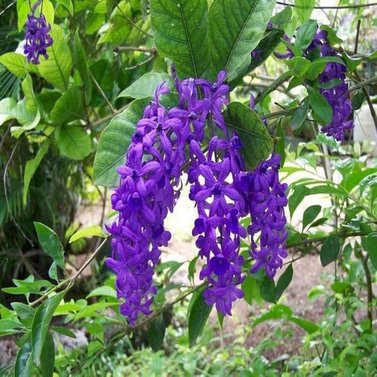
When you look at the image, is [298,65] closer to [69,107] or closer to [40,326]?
[40,326]

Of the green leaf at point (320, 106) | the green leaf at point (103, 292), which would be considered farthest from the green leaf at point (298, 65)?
the green leaf at point (103, 292)

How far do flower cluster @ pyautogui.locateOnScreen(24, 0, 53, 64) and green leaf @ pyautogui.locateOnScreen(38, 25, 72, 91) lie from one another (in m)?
0.03

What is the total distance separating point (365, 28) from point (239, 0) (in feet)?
6.45

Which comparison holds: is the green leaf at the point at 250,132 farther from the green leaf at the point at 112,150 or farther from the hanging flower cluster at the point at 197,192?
the green leaf at the point at 112,150

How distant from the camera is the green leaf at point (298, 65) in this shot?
0.84 m

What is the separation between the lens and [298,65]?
85cm

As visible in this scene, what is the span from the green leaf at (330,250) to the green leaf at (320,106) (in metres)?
0.45

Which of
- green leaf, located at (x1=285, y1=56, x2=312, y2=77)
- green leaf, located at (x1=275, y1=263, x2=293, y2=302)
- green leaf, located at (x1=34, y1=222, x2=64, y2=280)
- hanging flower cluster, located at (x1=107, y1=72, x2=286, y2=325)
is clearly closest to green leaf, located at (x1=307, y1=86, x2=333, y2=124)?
green leaf, located at (x1=285, y1=56, x2=312, y2=77)

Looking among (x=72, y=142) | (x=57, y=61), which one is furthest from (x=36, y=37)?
(x=72, y=142)

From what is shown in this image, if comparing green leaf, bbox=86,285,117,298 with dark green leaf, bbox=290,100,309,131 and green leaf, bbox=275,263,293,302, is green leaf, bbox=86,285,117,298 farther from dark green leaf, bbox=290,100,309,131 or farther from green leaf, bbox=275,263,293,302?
dark green leaf, bbox=290,100,309,131

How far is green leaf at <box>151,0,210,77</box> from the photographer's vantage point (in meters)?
0.77

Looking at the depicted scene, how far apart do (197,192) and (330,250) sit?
656 mm

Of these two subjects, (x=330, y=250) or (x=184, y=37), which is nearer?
(x=184, y=37)

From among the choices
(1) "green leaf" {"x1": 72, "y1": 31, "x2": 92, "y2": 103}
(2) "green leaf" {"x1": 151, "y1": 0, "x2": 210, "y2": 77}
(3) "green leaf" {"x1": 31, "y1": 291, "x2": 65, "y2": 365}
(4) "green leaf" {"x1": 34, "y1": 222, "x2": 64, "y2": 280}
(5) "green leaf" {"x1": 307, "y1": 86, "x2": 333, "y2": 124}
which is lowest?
(3) "green leaf" {"x1": 31, "y1": 291, "x2": 65, "y2": 365}
